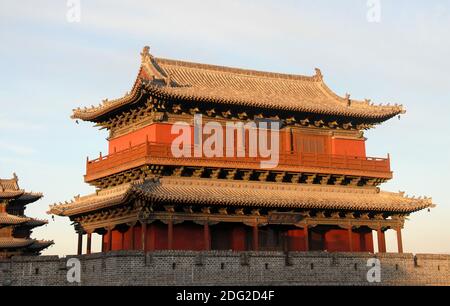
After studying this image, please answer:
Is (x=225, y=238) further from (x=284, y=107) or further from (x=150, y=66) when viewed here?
(x=150, y=66)

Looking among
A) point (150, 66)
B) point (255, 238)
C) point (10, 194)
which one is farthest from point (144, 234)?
point (10, 194)

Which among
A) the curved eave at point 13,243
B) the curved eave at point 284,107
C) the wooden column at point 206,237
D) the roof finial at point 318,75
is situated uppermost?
the roof finial at point 318,75

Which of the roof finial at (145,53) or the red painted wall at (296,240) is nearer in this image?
the red painted wall at (296,240)

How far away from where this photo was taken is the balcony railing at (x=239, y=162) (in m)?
29.4

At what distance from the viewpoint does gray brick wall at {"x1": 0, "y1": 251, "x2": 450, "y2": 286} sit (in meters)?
25.3

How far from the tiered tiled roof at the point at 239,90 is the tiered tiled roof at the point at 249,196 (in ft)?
12.6

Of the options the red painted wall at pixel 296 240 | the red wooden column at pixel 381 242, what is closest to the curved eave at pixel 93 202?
the red painted wall at pixel 296 240

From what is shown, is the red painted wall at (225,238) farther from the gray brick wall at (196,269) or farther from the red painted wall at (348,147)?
the red painted wall at (348,147)

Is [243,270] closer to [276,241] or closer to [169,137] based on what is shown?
[276,241]

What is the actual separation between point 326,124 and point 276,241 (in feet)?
23.1

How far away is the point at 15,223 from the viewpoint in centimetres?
4550
